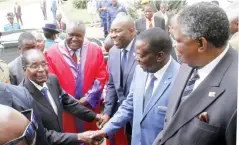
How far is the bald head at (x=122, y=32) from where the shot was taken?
13.9ft

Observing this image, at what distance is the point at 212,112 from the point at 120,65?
2143mm

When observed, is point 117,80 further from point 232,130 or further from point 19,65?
point 232,130

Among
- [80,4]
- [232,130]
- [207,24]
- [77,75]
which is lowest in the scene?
[80,4]

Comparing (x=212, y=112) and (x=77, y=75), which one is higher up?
(x=212, y=112)

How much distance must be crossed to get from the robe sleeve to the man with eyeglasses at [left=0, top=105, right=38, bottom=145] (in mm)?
2931

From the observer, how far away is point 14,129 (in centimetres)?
162

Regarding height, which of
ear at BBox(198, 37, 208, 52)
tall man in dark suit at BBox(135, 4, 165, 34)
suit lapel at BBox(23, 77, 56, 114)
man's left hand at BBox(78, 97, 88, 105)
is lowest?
man's left hand at BBox(78, 97, 88, 105)

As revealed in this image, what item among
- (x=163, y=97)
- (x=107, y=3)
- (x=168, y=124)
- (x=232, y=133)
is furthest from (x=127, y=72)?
(x=107, y=3)

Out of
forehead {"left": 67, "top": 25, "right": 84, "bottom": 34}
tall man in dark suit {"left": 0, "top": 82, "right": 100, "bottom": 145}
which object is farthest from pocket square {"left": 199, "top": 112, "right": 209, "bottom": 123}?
forehead {"left": 67, "top": 25, "right": 84, "bottom": 34}

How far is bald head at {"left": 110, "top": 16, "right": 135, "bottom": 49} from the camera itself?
4.22 m

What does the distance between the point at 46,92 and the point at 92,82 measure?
1307 mm

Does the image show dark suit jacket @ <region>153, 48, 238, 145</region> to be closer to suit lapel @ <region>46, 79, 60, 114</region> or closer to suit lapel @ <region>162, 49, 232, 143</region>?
suit lapel @ <region>162, 49, 232, 143</region>

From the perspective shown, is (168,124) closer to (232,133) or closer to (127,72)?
(232,133)

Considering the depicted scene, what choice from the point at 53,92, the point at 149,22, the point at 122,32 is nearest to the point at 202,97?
the point at 53,92
